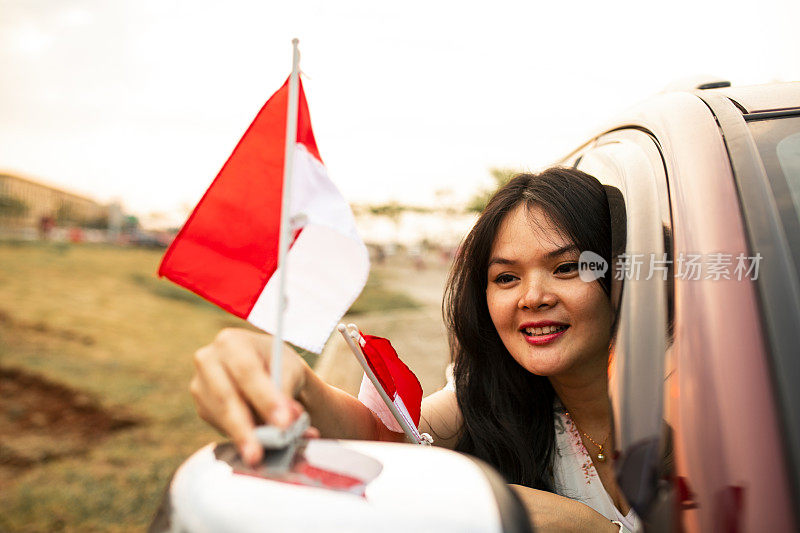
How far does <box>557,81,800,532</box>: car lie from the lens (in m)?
0.90

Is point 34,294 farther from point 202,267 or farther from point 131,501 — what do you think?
point 202,267

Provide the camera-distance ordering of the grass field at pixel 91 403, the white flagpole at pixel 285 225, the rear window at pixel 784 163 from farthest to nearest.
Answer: the grass field at pixel 91 403
the rear window at pixel 784 163
the white flagpole at pixel 285 225

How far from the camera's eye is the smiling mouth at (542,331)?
69.6 inches

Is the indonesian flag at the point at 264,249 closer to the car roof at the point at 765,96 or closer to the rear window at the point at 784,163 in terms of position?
the rear window at the point at 784,163

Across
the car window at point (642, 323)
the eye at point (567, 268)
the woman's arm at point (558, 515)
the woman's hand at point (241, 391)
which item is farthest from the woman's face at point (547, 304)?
the woman's hand at point (241, 391)

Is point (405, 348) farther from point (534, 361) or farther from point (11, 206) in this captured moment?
point (11, 206)

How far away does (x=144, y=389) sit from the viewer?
6.64 meters

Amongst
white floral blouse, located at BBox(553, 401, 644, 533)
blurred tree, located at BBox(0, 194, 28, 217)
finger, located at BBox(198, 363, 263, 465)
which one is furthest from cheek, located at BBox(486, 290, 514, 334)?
blurred tree, located at BBox(0, 194, 28, 217)

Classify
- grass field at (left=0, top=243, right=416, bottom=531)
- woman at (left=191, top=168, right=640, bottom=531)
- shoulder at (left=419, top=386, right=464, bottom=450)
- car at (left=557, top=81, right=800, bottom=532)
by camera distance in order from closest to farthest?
car at (left=557, top=81, right=800, bottom=532) < woman at (left=191, top=168, right=640, bottom=531) < shoulder at (left=419, top=386, right=464, bottom=450) < grass field at (left=0, top=243, right=416, bottom=531)

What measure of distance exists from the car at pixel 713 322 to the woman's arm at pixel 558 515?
279 millimetres

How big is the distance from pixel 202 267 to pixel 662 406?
0.93 metres

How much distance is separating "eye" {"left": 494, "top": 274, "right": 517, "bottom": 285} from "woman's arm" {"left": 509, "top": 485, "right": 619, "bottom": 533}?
701mm

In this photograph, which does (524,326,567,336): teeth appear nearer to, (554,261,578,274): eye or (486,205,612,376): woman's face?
(486,205,612,376): woman's face

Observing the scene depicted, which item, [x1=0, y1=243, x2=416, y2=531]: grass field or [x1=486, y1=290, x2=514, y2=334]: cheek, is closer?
[x1=486, y1=290, x2=514, y2=334]: cheek
